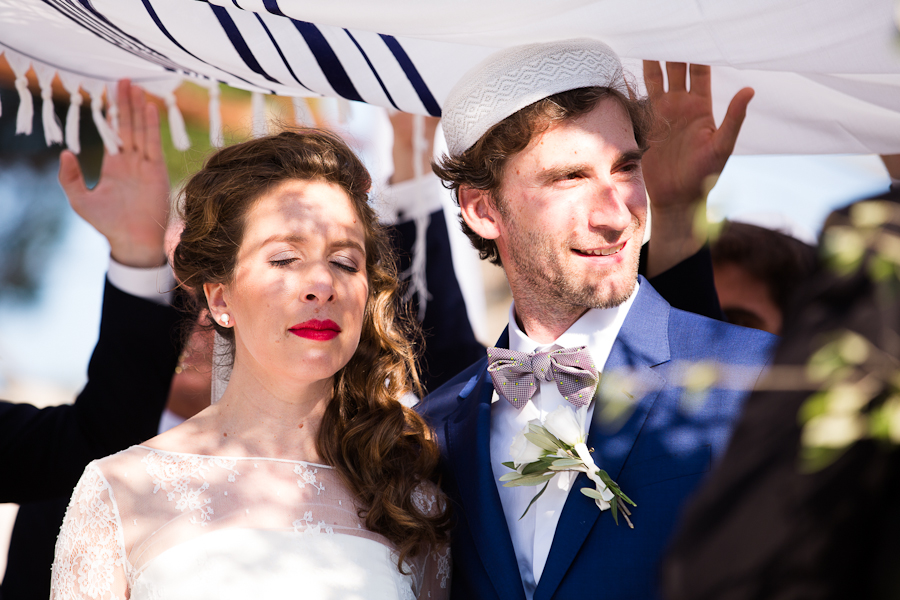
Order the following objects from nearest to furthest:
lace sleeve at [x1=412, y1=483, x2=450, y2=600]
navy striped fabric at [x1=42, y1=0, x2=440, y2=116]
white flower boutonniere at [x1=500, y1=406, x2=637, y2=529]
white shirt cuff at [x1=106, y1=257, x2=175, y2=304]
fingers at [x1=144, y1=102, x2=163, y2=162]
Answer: white flower boutonniere at [x1=500, y1=406, x2=637, y2=529] → lace sleeve at [x1=412, y1=483, x2=450, y2=600] → navy striped fabric at [x1=42, y1=0, x2=440, y2=116] → white shirt cuff at [x1=106, y1=257, x2=175, y2=304] → fingers at [x1=144, y1=102, x2=163, y2=162]

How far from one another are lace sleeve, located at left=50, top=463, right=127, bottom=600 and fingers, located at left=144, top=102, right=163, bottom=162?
201 cm

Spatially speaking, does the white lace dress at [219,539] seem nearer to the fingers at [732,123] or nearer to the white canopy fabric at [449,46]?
the white canopy fabric at [449,46]

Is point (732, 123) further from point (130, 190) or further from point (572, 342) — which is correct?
point (130, 190)

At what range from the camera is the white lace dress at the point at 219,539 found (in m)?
2.22

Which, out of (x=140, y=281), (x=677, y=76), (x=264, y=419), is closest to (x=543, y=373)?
(x=264, y=419)

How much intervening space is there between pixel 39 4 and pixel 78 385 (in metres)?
1.79

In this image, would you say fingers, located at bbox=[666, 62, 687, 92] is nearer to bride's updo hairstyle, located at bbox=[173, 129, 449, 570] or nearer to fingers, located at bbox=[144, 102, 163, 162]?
bride's updo hairstyle, located at bbox=[173, 129, 449, 570]

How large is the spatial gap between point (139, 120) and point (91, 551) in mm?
2263

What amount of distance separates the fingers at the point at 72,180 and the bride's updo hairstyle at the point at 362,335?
1.15 m

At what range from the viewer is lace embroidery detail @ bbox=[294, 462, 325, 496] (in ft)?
8.16

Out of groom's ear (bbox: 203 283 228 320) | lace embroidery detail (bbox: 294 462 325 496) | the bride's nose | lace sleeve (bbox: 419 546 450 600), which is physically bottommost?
lace sleeve (bbox: 419 546 450 600)

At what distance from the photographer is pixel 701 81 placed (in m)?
3.00

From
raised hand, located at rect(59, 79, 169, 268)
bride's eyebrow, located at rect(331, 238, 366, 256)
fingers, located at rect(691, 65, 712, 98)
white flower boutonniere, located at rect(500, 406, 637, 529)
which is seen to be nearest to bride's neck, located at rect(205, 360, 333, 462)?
bride's eyebrow, located at rect(331, 238, 366, 256)

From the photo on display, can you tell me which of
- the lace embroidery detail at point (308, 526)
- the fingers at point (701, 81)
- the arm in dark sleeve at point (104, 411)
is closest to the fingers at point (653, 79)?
the fingers at point (701, 81)
